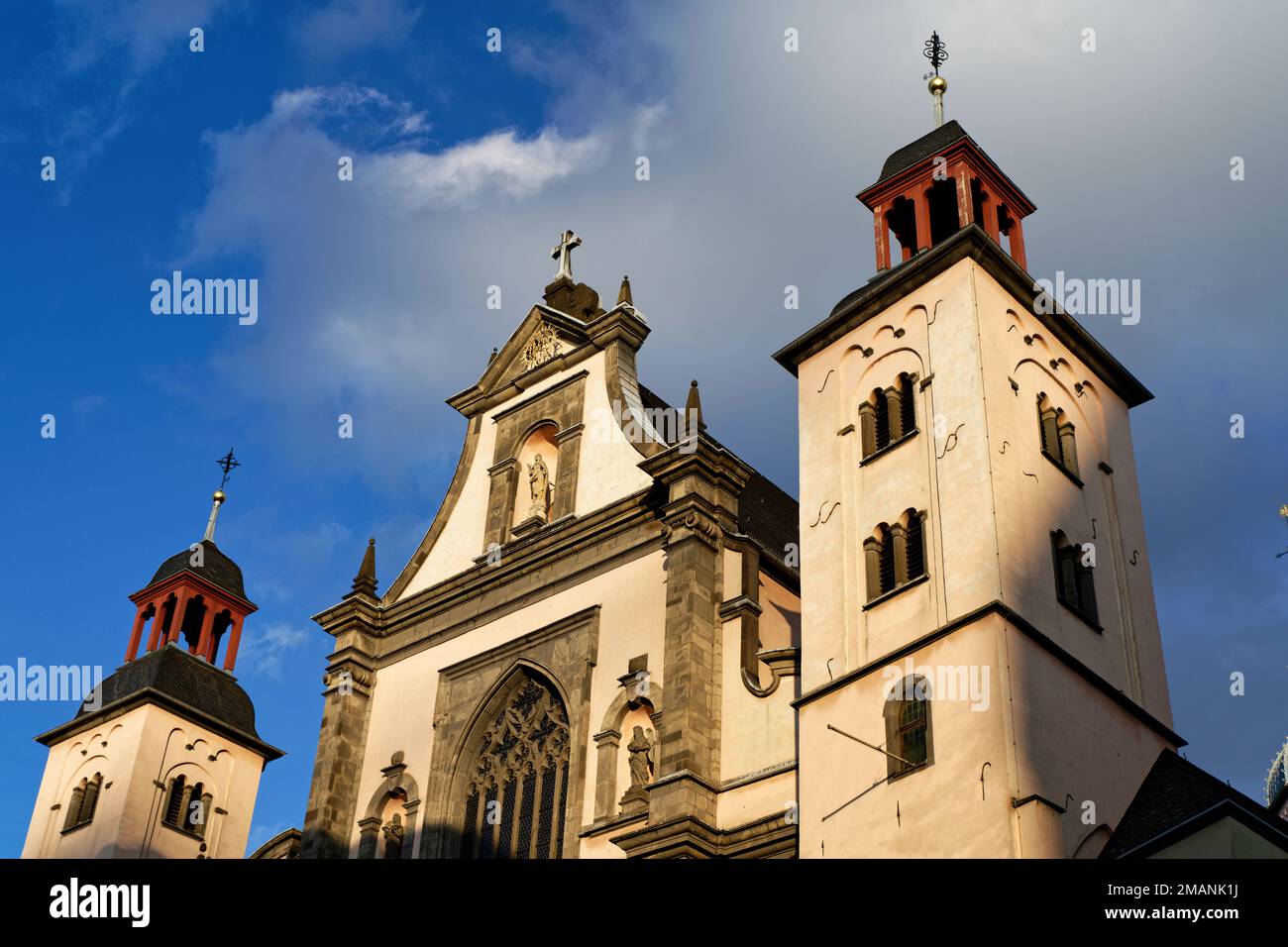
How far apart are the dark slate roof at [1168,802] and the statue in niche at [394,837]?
12.0m

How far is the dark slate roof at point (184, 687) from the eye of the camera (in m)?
34.5

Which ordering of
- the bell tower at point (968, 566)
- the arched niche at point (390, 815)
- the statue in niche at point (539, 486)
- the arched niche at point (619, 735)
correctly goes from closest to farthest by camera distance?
1. the bell tower at point (968, 566)
2. the arched niche at point (619, 735)
3. the arched niche at point (390, 815)
4. the statue in niche at point (539, 486)

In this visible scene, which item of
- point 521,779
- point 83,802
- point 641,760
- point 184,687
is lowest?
point 641,760

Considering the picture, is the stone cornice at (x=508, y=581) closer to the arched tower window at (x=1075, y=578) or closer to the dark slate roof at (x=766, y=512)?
the dark slate roof at (x=766, y=512)

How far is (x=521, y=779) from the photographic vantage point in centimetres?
2473

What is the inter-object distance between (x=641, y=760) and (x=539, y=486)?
275 inches

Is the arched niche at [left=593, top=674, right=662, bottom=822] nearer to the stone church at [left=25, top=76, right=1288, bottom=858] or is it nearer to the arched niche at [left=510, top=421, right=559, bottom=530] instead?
the stone church at [left=25, top=76, right=1288, bottom=858]

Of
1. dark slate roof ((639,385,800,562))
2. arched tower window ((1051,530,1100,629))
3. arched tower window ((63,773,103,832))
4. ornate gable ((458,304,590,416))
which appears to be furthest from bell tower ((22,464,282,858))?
arched tower window ((1051,530,1100,629))

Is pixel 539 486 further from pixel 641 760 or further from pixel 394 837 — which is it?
pixel 641 760

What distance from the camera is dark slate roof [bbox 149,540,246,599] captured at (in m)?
37.6

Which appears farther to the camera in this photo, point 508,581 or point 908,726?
point 508,581

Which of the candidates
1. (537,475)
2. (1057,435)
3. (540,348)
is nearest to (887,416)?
(1057,435)

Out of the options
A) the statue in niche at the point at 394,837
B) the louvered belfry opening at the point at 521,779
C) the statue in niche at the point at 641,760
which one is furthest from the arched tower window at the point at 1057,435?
the statue in niche at the point at 394,837
